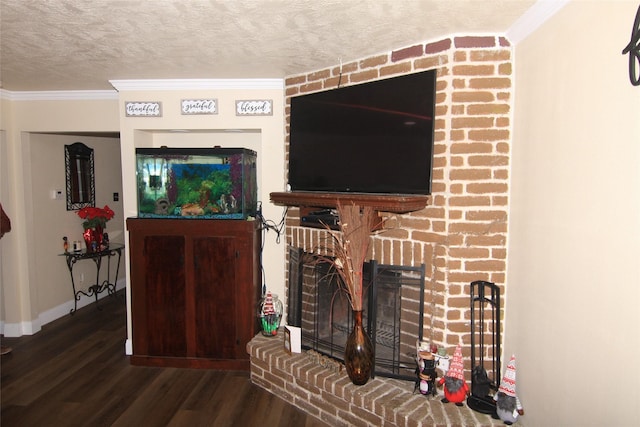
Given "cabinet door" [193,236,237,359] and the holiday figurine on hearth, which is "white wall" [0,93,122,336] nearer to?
"cabinet door" [193,236,237,359]

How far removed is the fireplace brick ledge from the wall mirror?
122 inches

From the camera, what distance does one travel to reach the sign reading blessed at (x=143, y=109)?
3.43 meters

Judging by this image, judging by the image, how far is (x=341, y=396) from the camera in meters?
2.50

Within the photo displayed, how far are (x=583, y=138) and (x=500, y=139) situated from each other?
0.69m

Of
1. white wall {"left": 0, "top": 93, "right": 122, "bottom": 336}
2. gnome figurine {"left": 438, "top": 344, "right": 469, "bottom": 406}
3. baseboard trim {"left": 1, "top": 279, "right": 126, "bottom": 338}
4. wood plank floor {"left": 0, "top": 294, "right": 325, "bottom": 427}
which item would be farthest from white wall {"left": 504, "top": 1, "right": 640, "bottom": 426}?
baseboard trim {"left": 1, "top": 279, "right": 126, "bottom": 338}

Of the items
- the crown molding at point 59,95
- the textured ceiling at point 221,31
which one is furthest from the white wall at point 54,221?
the textured ceiling at point 221,31

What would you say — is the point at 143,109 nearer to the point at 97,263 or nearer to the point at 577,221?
the point at 97,263

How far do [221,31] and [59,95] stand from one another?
2.51 m

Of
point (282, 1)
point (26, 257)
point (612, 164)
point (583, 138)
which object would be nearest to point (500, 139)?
point (583, 138)

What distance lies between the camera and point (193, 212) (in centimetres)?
334

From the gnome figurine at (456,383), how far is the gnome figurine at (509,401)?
191mm

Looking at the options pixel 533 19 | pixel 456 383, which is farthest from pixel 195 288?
pixel 533 19

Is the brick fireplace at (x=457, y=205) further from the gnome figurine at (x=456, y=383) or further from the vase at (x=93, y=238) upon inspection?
the vase at (x=93, y=238)

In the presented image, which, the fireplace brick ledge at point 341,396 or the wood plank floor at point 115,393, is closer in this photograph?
the fireplace brick ledge at point 341,396
